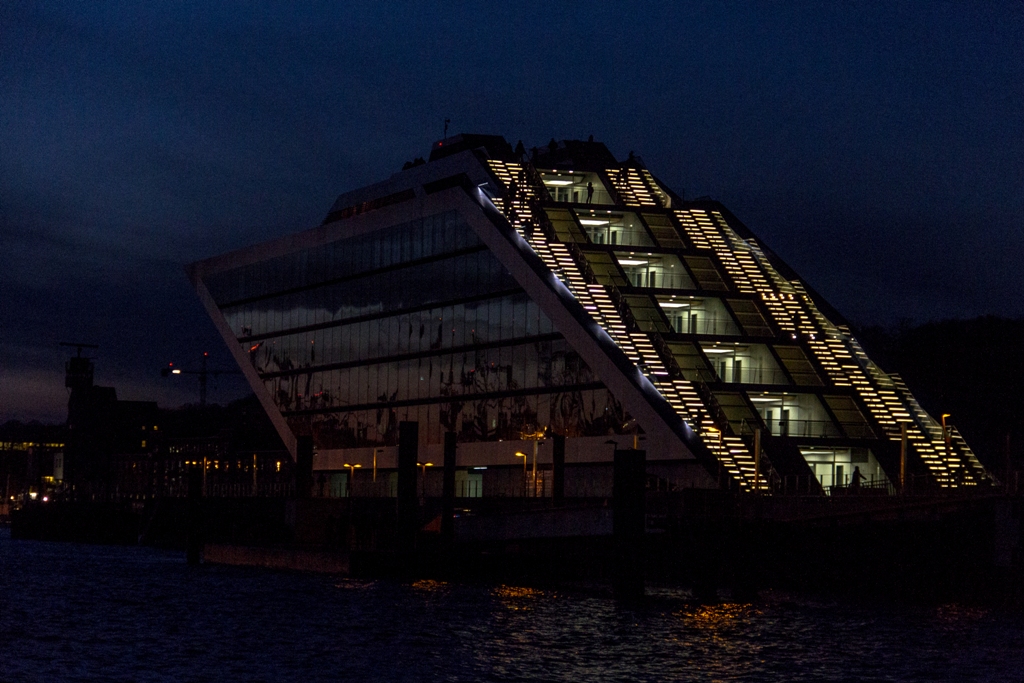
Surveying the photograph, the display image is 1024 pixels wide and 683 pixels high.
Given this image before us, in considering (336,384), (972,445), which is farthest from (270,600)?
(336,384)

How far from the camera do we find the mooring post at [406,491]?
2210 inches

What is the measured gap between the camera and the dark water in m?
33.4

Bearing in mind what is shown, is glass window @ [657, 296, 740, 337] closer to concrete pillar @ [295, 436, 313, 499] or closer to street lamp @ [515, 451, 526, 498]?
street lamp @ [515, 451, 526, 498]

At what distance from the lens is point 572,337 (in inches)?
2734

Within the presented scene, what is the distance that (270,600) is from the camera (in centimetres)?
4894

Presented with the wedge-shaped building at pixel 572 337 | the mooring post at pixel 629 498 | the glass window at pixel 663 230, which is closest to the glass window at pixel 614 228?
the wedge-shaped building at pixel 572 337

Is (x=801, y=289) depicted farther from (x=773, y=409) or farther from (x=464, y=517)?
(x=464, y=517)

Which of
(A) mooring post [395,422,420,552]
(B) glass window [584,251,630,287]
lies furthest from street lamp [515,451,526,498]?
(A) mooring post [395,422,420,552]

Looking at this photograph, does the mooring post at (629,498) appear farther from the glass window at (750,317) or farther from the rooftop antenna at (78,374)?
the rooftop antenna at (78,374)

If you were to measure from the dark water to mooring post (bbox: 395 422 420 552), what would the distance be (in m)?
2.27

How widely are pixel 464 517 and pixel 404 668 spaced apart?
22.9m

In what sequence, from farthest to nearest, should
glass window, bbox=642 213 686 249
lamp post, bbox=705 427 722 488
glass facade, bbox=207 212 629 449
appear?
glass window, bbox=642 213 686 249, glass facade, bbox=207 212 629 449, lamp post, bbox=705 427 722 488

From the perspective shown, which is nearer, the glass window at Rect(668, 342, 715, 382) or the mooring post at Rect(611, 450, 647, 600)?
the mooring post at Rect(611, 450, 647, 600)

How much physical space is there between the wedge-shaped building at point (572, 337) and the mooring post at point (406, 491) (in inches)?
464
